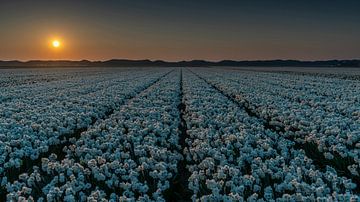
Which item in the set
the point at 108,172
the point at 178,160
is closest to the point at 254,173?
the point at 178,160

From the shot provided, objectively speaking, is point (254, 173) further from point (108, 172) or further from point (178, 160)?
point (108, 172)

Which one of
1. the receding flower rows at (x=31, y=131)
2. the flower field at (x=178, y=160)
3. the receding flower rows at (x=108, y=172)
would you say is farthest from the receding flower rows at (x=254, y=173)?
the receding flower rows at (x=31, y=131)

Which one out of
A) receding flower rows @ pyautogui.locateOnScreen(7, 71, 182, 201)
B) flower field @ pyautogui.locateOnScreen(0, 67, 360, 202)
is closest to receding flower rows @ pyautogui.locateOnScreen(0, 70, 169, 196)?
flower field @ pyautogui.locateOnScreen(0, 67, 360, 202)

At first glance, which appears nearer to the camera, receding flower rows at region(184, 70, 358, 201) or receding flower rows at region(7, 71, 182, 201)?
receding flower rows at region(184, 70, 358, 201)

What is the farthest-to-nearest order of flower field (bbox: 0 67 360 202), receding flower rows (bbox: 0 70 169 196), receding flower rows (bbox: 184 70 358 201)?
receding flower rows (bbox: 0 70 169 196)
flower field (bbox: 0 67 360 202)
receding flower rows (bbox: 184 70 358 201)

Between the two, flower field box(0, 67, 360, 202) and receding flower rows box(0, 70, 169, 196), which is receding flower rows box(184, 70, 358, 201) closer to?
flower field box(0, 67, 360, 202)

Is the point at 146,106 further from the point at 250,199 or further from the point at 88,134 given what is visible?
the point at 250,199

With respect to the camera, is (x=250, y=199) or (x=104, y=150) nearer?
(x=250, y=199)

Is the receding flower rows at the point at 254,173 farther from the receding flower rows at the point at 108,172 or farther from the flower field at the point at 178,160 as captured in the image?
the receding flower rows at the point at 108,172

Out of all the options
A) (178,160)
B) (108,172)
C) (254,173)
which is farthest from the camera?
(178,160)

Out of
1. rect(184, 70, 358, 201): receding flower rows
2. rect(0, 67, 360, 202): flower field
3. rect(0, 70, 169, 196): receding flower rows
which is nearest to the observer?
rect(184, 70, 358, 201): receding flower rows

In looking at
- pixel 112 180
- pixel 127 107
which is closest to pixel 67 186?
pixel 112 180
